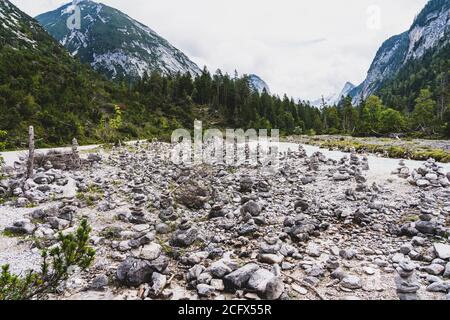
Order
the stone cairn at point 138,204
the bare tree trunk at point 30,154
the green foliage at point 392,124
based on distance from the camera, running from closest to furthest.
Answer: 1. the stone cairn at point 138,204
2. the bare tree trunk at point 30,154
3. the green foliage at point 392,124

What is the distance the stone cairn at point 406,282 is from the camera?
5512mm

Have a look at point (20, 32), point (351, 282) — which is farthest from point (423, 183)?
point (20, 32)

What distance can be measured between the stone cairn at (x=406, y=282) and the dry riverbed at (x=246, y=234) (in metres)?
0.03

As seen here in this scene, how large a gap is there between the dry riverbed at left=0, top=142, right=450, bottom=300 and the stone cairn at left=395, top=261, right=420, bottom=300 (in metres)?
0.03

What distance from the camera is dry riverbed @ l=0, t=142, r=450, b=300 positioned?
5.95 meters

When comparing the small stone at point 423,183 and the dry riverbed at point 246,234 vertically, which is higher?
the small stone at point 423,183

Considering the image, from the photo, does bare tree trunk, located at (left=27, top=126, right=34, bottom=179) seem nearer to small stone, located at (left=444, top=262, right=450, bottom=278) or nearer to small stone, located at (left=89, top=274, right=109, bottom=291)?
small stone, located at (left=89, top=274, right=109, bottom=291)

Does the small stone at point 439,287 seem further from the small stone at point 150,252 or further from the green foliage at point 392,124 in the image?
the green foliage at point 392,124

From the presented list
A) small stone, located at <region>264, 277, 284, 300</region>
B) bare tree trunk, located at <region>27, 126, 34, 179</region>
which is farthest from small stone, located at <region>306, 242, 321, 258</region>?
bare tree trunk, located at <region>27, 126, 34, 179</region>

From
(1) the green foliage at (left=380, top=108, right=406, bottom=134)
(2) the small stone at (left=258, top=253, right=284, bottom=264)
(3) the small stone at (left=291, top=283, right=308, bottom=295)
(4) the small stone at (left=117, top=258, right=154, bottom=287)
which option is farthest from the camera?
(1) the green foliage at (left=380, top=108, right=406, bottom=134)

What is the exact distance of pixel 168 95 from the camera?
8269 cm

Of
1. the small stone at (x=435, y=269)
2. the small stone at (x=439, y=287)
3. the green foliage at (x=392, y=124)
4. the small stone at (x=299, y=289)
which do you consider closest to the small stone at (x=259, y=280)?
the small stone at (x=299, y=289)

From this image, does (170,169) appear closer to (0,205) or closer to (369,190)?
(0,205)
